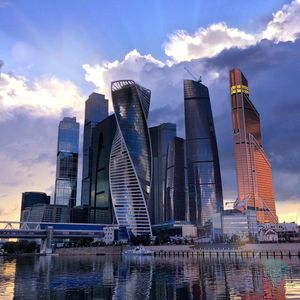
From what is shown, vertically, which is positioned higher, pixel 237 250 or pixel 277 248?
pixel 277 248

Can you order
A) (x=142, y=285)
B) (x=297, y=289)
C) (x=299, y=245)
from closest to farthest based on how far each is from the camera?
1. (x=297, y=289)
2. (x=142, y=285)
3. (x=299, y=245)

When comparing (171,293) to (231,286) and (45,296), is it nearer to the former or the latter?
(231,286)

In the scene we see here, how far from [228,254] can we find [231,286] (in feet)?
364

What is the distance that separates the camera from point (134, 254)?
189000 millimetres

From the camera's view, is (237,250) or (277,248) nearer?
(277,248)

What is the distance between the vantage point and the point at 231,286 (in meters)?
47.7

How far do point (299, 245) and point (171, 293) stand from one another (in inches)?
4089

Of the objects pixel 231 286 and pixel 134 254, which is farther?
pixel 134 254

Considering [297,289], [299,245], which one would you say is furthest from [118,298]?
[299,245]

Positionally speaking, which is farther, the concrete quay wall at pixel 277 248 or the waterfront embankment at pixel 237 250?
the waterfront embankment at pixel 237 250

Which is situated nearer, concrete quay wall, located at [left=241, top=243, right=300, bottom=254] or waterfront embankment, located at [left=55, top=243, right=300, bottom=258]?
concrete quay wall, located at [left=241, top=243, right=300, bottom=254]

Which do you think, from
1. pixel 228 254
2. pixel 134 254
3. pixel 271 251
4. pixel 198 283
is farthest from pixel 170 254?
pixel 198 283

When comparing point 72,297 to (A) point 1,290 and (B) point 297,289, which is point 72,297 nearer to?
(A) point 1,290

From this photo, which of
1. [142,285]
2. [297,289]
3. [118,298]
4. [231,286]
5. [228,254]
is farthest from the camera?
[228,254]
